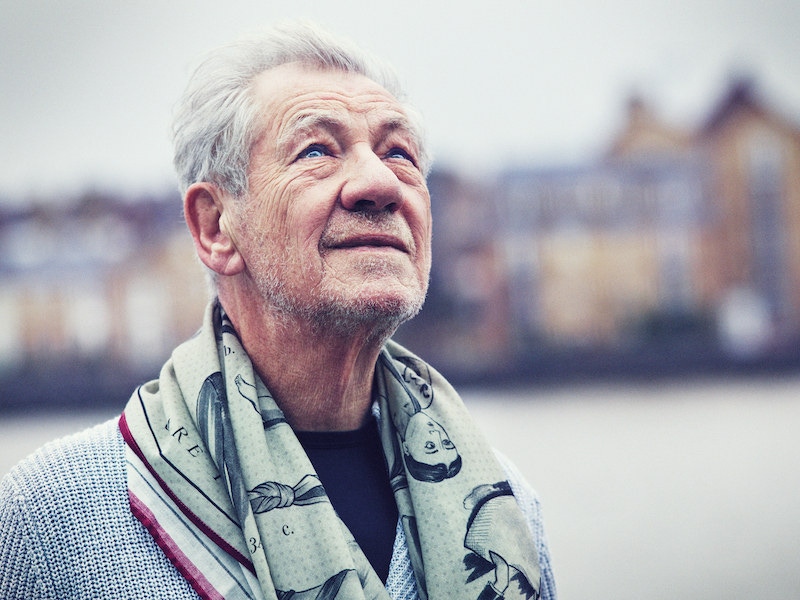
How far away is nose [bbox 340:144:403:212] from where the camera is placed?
176cm

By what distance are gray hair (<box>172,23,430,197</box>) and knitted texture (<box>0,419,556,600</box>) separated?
2.19 feet

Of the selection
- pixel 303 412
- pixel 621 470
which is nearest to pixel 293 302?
pixel 303 412

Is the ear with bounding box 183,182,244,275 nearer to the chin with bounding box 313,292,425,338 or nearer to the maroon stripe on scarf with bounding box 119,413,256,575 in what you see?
the chin with bounding box 313,292,425,338

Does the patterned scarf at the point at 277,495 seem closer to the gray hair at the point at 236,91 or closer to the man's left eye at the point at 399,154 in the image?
the gray hair at the point at 236,91

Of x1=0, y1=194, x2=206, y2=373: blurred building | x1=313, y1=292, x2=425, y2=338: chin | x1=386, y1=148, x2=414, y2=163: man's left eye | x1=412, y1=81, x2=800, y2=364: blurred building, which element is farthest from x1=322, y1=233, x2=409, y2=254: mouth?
x1=0, y1=194, x2=206, y2=373: blurred building

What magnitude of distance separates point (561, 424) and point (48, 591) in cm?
2664

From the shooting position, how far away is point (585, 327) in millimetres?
36938

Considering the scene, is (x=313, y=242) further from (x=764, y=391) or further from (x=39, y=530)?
(x=764, y=391)

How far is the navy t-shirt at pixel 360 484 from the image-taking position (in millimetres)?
1730

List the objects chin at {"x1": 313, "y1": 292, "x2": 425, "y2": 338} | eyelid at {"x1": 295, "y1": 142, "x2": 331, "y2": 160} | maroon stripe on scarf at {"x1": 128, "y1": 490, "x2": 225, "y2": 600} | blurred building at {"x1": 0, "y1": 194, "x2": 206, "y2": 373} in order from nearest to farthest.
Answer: maroon stripe on scarf at {"x1": 128, "y1": 490, "x2": 225, "y2": 600} → chin at {"x1": 313, "y1": 292, "x2": 425, "y2": 338} → eyelid at {"x1": 295, "y1": 142, "x2": 331, "y2": 160} → blurred building at {"x1": 0, "y1": 194, "x2": 206, "y2": 373}

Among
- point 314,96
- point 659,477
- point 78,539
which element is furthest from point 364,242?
point 659,477

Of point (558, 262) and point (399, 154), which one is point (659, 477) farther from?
point (558, 262)

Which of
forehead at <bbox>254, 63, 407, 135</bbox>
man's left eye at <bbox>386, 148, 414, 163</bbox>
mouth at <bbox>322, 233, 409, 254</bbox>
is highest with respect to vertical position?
forehead at <bbox>254, 63, 407, 135</bbox>

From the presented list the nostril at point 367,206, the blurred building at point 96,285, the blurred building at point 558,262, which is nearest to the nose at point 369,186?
the nostril at point 367,206
